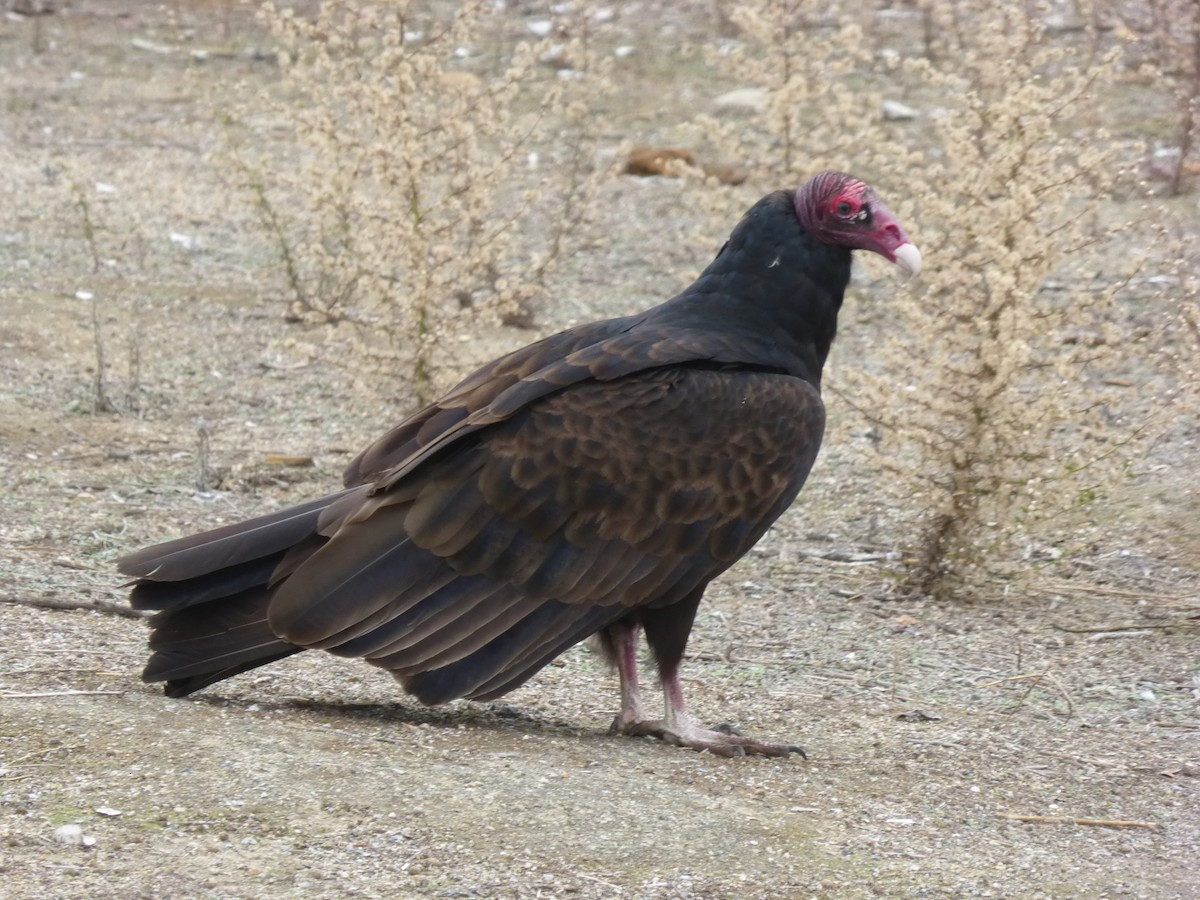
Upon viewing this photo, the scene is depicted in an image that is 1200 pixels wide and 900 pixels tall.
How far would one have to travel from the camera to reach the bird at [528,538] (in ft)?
13.3

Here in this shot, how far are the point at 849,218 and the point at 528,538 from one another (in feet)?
4.07

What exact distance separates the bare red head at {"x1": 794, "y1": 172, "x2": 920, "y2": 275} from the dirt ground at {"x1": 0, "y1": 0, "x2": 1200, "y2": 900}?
4.05ft

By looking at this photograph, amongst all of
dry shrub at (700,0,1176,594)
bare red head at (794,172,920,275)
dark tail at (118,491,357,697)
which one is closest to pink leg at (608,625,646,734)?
dark tail at (118,491,357,697)

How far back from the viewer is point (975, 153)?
18.8ft

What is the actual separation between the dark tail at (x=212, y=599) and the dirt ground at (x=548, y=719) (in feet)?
0.38

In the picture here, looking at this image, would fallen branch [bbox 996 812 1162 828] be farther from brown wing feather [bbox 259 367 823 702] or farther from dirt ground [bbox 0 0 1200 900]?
brown wing feather [bbox 259 367 823 702]

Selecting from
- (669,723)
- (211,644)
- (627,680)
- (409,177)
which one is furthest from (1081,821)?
(409,177)

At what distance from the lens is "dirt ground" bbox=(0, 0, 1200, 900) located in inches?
133

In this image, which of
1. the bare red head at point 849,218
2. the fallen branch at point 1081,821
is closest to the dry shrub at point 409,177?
the bare red head at point 849,218

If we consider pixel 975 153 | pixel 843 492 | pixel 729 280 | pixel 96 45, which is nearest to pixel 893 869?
pixel 729 280

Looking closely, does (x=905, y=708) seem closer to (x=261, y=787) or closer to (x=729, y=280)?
(x=729, y=280)

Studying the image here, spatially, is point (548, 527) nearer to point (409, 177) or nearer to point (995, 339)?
point (995, 339)

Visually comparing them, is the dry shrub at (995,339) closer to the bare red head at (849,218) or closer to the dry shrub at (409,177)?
the bare red head at (849,218)

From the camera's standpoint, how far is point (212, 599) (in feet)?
13.4
